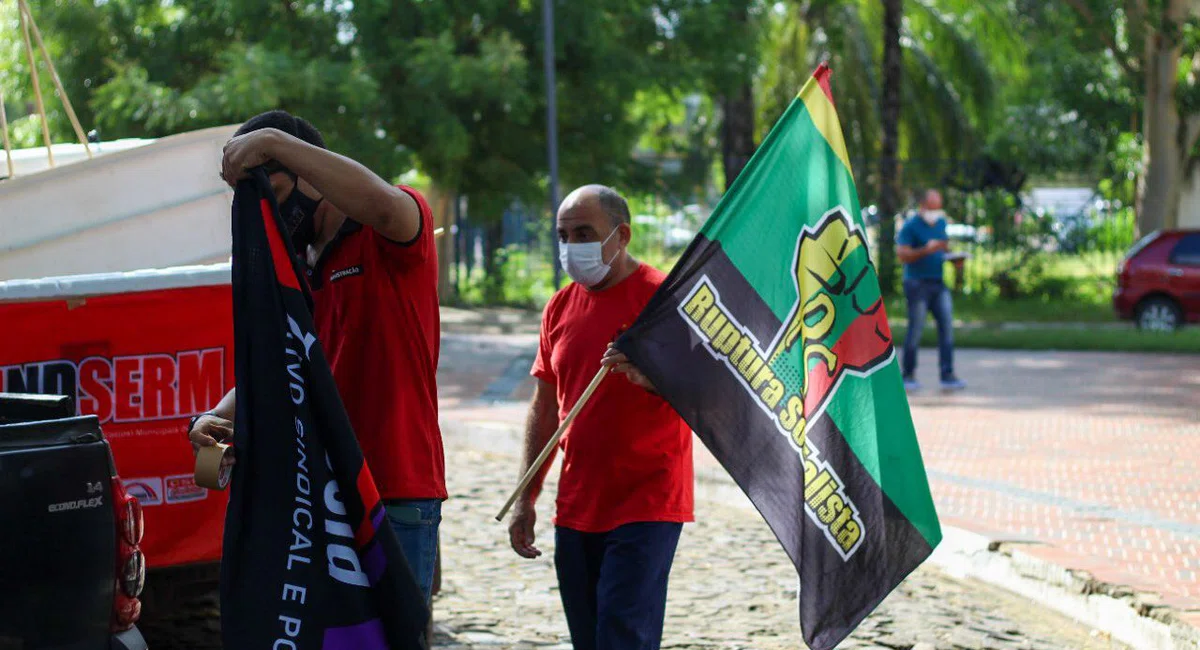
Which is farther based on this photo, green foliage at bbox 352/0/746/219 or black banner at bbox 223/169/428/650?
green foliage at bbox 352/0/746/219

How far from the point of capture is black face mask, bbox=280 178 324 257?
3.81 m

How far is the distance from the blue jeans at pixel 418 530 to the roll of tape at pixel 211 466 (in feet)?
1.27

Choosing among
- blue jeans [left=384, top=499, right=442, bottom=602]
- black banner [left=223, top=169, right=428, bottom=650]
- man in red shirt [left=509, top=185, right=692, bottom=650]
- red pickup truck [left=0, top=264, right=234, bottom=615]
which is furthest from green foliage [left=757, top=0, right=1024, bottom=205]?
black banner [left=223, top=169, right=428, bottom=650]

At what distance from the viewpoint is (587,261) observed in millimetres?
4781

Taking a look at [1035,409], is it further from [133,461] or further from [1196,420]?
[133,461]

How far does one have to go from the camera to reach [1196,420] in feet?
43.5

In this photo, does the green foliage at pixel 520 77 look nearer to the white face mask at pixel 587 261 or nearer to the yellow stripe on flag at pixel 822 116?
the yellow stripe on flag at pixel 822 116

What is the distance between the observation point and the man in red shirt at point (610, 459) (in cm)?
467

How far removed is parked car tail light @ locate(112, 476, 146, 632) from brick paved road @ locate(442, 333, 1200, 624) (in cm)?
420

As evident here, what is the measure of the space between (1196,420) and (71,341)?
10.2m

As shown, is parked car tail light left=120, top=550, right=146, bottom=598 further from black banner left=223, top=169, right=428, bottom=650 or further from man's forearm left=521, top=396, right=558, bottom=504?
man's forearm left=521, top=396, right=558, bottom=504

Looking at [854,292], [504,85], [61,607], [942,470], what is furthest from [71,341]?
[504,85]

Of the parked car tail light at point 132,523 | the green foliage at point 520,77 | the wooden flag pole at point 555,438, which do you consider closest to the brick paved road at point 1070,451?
the wooden flag pole at point 555,438

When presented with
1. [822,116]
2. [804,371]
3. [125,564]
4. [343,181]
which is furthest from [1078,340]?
[343,181]
